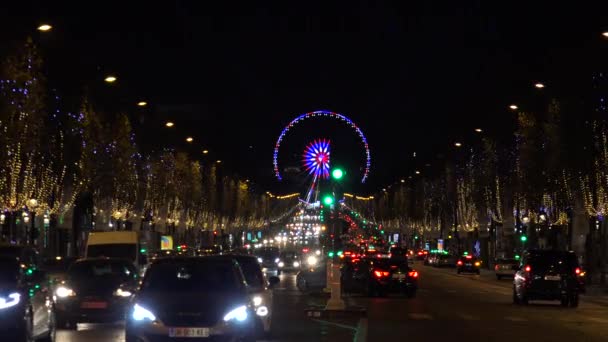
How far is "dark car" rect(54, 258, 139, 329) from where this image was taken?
30.0 meters

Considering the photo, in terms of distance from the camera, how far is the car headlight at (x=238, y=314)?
1894 centimetres

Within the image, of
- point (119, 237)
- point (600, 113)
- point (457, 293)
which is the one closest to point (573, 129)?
point (600, 113)

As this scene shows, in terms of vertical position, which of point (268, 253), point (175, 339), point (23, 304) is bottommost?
point (175, 339)

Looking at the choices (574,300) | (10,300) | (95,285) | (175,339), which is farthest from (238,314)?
(574,300)

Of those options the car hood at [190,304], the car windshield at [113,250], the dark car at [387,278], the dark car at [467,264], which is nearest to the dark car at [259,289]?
the car hood at [190,304]

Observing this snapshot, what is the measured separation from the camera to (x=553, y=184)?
6762 cm

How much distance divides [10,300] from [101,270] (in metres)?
10.6

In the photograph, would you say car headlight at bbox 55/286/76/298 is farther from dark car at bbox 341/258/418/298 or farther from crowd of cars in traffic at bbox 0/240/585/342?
dark car at bbox 341/258/418/298

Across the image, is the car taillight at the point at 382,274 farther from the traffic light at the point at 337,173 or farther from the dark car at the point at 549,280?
the traffic light at the point at 337,173

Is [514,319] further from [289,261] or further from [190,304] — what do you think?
[289,261]

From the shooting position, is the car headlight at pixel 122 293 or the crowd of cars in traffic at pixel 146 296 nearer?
the crowd of cars in traffic at pixel 146 296

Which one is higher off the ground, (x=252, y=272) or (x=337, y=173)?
(x=337, y=173)

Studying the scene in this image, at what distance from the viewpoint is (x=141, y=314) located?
18891 mm

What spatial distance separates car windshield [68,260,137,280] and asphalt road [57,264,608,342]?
128 cm
